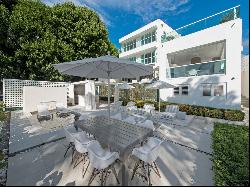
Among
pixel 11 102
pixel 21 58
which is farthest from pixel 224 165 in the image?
pixel 21 58

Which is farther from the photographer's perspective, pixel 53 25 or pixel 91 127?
pixel 53 25

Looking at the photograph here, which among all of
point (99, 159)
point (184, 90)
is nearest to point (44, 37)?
point (184, 90)

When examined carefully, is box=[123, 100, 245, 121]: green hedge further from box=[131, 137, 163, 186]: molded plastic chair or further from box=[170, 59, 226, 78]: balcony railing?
box=[131, 137, 163, 186]: molded plastic chair

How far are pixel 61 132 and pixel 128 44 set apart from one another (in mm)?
26186

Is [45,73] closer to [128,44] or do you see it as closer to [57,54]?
[57,54]

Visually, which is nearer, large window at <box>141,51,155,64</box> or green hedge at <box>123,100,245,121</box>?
green hedge at <box>123,100,245,121</box>

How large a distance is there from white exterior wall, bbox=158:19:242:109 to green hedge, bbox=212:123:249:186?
233 inches

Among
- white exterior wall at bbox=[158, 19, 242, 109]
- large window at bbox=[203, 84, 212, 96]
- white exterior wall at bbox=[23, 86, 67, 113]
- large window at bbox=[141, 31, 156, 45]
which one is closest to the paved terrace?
white exterior wall at bbox=[23, 86, 67, 113]

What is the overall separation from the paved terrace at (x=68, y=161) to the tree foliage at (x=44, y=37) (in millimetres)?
12128

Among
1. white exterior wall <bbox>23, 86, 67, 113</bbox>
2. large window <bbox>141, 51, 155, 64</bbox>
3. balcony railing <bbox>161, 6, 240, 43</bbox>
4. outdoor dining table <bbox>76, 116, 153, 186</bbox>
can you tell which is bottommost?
outdoor dining table <bbox>76, 116, 153, 186</bbox>

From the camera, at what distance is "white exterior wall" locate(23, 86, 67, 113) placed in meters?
14.1

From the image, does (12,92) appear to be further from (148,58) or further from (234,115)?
(234,115)

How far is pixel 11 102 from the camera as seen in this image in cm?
1552

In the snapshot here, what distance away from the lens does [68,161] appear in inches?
204
